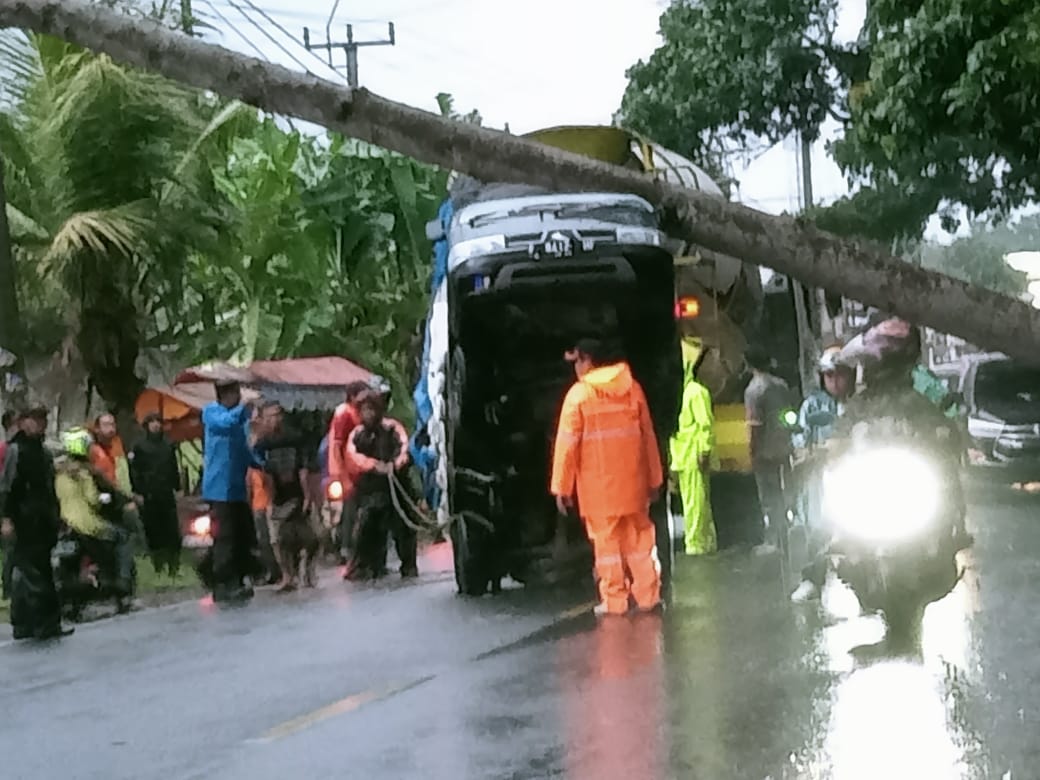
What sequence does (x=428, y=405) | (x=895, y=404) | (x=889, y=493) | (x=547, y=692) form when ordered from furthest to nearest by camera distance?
(x=428, y=405)
(x=889, y=493)
(x=895, y=404)
(x=547, y=692)

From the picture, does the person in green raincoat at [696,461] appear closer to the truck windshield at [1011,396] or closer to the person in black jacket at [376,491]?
the person in black jacket at [376,491]

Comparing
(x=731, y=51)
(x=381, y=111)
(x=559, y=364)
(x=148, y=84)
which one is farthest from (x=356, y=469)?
(x=381, y=111)

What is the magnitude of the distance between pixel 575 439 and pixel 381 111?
3.79 meters

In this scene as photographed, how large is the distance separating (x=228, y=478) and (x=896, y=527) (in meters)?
4.27

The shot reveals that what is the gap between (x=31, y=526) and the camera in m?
7.90

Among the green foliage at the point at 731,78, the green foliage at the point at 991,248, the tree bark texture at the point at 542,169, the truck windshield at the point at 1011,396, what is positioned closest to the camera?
the tree bark texture at the point at 542,169

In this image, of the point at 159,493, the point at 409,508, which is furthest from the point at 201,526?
the point at 409,508

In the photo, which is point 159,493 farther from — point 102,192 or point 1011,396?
point 1011,396

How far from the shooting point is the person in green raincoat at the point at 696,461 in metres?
9.33

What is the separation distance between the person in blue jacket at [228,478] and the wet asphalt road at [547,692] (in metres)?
1.14

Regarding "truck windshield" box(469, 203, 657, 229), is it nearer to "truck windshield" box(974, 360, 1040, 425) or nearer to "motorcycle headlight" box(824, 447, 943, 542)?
"motorcycle headlight" box(824, 447, 943, 542)

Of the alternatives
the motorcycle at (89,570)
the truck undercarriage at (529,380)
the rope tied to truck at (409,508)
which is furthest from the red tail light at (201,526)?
the truck undercarriage at (529,380)

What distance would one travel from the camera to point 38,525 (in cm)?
791

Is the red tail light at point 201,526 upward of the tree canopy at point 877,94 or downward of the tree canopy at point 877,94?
downward
